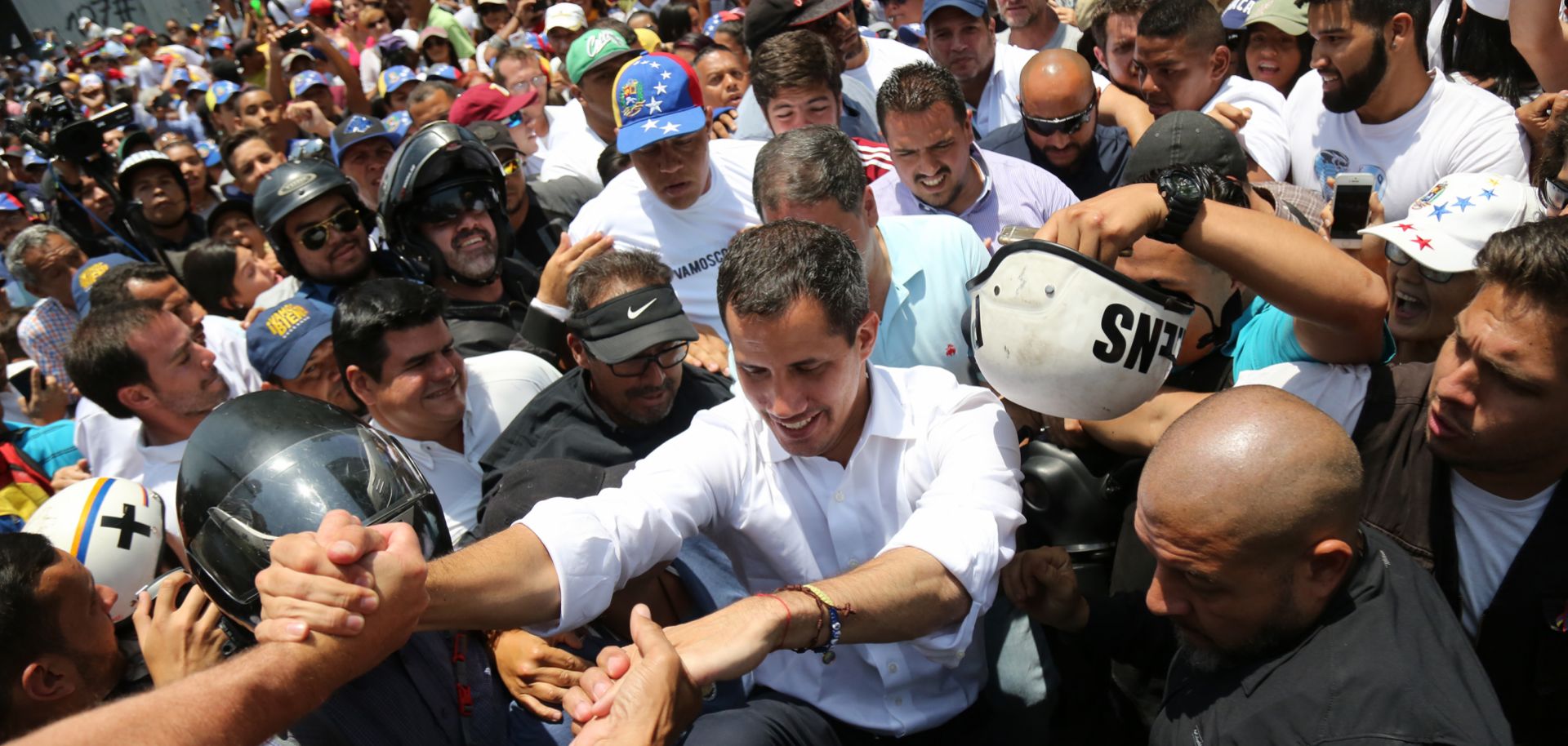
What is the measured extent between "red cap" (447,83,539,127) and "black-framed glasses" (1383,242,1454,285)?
550cm

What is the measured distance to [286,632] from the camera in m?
1.94

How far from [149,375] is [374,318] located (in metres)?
1.23

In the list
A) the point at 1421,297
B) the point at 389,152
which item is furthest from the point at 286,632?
the point at 389,152

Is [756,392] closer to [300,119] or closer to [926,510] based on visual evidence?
[926,510]

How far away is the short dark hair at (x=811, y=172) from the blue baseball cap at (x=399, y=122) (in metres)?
4.17

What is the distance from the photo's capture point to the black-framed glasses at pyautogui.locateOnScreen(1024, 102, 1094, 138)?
4906 millimetres

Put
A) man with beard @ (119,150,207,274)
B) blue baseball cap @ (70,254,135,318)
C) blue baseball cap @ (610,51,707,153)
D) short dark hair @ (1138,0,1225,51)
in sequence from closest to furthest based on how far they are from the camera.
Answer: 1. blue baseball cap @ (610,51,707,153)
2. short dark hair @ (1138,0,1225,51)
3. blue baseball cap @ (70,254,135,318)
4. man with beard @ (119,150,207,274)

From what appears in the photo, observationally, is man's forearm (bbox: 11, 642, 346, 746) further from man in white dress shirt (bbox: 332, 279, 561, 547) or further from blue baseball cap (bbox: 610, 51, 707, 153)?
blue baseball cap (bbox: 610, 51, 707, 153)

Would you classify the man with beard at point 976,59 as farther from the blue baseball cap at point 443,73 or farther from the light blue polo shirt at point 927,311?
the blue baseball cap at point 443,73

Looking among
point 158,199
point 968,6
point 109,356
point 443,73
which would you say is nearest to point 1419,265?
point 968,6

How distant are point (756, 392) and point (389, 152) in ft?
16.4

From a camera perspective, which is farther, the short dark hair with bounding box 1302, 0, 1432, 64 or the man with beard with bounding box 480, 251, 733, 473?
the short dark hair with bounding box 1302, 0, 1432, 64

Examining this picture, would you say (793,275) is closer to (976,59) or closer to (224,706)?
(224,706)

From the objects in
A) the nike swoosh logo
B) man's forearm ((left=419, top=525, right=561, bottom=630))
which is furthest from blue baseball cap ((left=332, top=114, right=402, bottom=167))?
man's forearm ((left=419, top=525, right=561, bottom=630))
